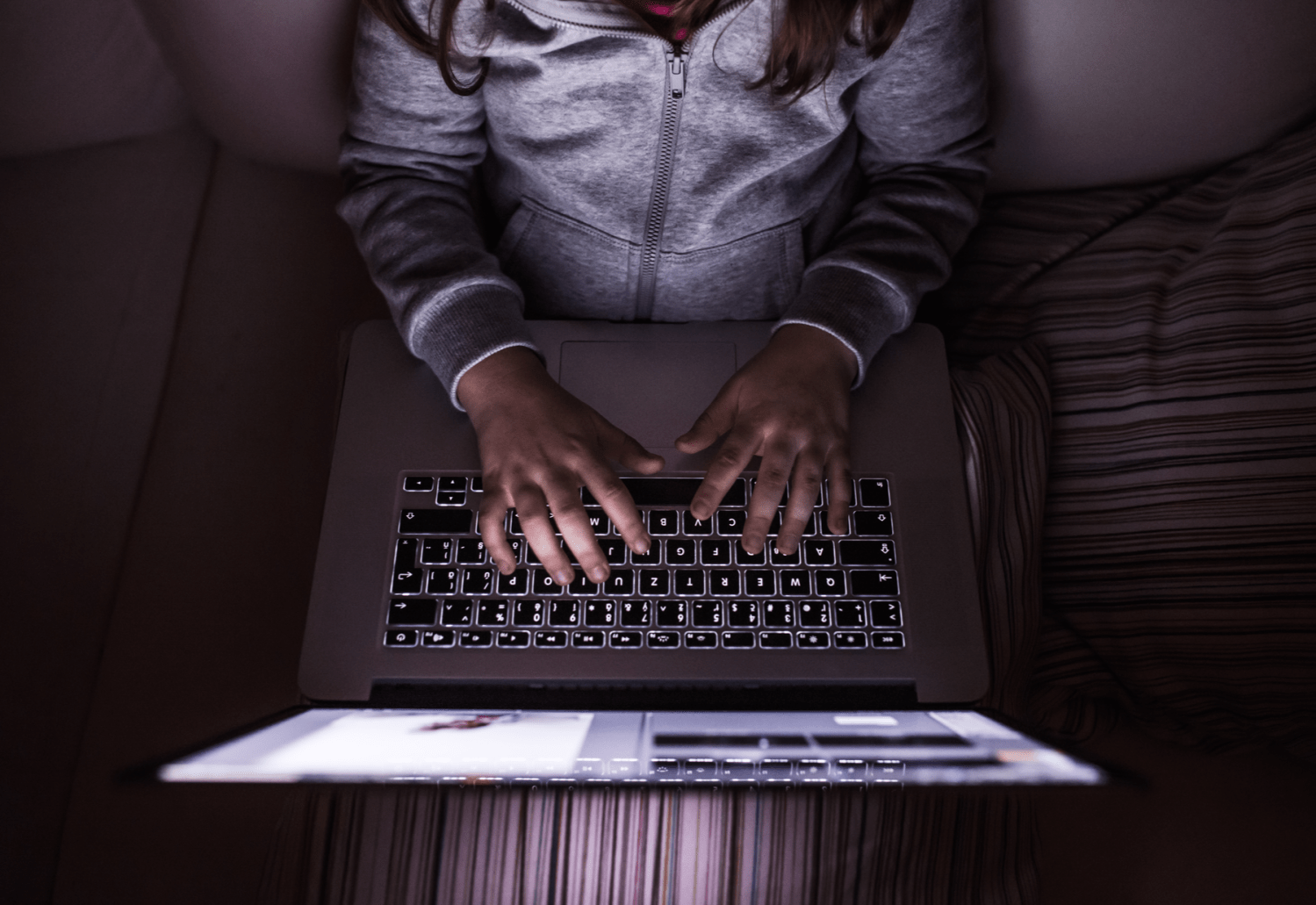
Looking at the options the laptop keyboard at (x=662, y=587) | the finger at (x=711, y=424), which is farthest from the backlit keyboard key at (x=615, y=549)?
the finger at (x=711, y=424)

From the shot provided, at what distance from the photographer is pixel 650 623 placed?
620 mm

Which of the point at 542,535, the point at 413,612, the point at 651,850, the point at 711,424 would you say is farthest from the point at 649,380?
the point at 651,850

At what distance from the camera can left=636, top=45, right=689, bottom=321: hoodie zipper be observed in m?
0.62

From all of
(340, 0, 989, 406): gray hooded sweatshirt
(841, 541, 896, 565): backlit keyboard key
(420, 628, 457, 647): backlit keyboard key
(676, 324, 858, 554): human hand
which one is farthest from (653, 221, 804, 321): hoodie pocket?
(420, 628, 457, 647): backlit keyboard key

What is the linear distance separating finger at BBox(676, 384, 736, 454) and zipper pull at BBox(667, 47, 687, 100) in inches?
10.5

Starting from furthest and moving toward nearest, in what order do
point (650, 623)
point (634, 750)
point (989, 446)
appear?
point (989, 446), point (650, 623), point (634, 750)

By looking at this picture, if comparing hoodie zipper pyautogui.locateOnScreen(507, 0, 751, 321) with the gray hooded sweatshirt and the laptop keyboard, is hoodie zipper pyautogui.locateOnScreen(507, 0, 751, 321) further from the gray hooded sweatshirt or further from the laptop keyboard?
the laptop keyboard

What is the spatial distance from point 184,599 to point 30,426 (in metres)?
0.24

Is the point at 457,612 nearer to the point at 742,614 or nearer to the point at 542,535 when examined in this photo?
the point at 542,535

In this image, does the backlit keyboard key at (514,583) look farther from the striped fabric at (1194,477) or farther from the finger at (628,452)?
the striped fabric at (1194,477)

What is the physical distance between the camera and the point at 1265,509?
0.68 metres

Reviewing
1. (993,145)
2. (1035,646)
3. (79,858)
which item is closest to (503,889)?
(79,858)

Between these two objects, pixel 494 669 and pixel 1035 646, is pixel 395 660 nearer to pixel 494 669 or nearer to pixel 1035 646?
pixel 494 669

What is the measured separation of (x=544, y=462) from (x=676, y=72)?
1.18 ft
